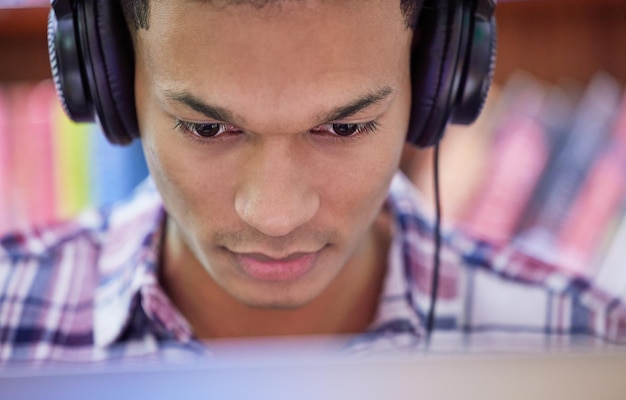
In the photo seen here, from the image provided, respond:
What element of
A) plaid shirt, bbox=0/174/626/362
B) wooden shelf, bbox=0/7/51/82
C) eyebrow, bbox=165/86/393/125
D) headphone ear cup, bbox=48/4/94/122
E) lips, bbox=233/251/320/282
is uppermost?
wooden shelf, bbox=0/7/51/82

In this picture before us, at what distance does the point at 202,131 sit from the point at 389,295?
44cm

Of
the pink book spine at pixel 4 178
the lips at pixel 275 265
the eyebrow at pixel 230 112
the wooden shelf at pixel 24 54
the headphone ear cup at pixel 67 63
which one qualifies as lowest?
the lips at pixel 275 265

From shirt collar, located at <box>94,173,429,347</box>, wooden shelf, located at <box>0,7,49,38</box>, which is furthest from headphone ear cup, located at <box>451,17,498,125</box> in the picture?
wooden shelf, located at <box>0,7,49,38</box>

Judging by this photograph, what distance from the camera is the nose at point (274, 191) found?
71 cm

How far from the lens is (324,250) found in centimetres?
82

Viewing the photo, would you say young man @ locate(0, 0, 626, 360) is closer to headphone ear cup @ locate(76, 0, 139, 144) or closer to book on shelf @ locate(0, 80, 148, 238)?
headphone ear cup @ locate(76, 0, 139, 144)

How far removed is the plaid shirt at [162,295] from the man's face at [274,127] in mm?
236

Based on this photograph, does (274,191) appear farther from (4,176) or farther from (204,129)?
(4,176)

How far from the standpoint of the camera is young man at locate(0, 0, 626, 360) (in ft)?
2.26

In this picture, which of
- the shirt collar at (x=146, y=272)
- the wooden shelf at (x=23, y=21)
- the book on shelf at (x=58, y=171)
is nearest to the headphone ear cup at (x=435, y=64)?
the shirt collar at (x=146, y=272)

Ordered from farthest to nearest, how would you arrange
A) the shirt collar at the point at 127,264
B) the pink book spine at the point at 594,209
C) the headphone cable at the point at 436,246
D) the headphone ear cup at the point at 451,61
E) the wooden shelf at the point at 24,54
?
the wooden shelf at the point at 24,54
the pink book spine at the point at 594,209
the shirt collar at the point at 127,264
the headphone cable at the point at 436,246
the headphone ear cup at the point at 451,61

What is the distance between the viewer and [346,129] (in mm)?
771

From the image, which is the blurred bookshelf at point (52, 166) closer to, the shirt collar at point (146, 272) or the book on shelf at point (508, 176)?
the shirt collar at point (146, 272)

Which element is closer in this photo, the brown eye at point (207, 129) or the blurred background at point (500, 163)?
the brown eye at point (207, 129)
